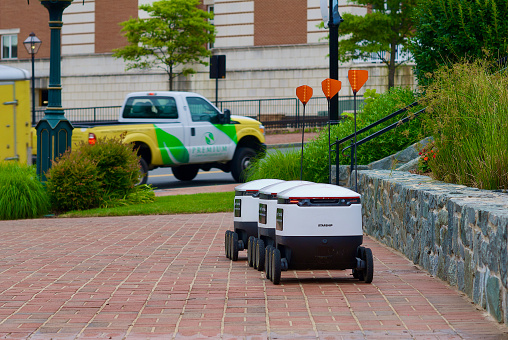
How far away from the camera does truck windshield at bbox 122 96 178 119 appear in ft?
60.5

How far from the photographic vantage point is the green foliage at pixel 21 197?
13.9m

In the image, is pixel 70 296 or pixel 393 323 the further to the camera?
pixel 70 296

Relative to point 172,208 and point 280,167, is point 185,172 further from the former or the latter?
point 280,167

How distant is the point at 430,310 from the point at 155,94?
530 inches

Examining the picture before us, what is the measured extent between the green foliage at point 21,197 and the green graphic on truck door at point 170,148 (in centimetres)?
412

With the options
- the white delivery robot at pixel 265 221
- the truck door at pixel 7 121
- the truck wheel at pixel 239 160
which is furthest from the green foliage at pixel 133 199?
the white delivery robot at pixel 265 221

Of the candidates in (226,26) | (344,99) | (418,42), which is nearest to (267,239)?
(418,42)

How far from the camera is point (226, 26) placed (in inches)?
1592

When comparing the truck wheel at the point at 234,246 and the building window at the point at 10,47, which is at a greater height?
the building window at the point at 10,47

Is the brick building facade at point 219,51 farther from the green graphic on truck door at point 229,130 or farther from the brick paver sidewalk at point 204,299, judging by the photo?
the brick paver sidewalk at point 204,299

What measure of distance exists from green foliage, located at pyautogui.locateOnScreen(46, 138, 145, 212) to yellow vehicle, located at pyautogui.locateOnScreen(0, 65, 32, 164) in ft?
10.2

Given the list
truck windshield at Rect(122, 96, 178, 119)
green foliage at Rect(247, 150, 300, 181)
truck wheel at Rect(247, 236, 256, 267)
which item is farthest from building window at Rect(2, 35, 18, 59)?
truck wheel at Rect(247, 236, 256, 267)

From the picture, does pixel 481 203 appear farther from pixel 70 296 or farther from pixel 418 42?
pixel 418 42

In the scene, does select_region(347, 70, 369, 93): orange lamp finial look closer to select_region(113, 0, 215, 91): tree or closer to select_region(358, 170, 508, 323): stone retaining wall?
select_region(358, 170, 508, 323): stone retaining wall
